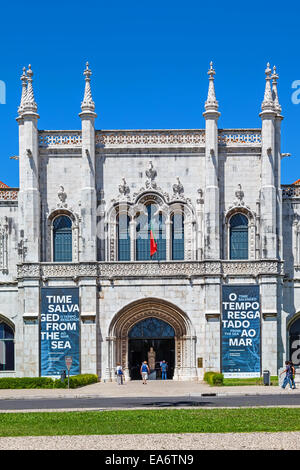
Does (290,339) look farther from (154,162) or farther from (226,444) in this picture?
(226,444)

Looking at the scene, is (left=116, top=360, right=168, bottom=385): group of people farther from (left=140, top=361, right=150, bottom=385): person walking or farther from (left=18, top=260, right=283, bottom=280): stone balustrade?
(left=18, top=260, right=283, bottom=280): stone balustrade

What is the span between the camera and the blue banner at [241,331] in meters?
53.1

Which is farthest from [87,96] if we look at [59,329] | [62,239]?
[59,329]

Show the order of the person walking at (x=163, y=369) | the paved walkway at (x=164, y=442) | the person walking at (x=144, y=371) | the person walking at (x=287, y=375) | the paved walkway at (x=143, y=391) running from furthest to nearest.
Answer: the person walking at (x=163, y=369) → the person walking at (x=144, y=371) → the person walking at (x=287, y=375) → the paved walkway at (x=143, y=391) → the paved walkway at (x=164, y=442)

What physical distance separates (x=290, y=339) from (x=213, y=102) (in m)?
15.5

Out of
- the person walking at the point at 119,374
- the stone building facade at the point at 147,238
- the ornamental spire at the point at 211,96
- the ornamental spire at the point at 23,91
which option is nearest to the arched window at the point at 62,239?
the stone building facade at the point at 147,238

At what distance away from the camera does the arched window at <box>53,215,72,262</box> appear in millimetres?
54469

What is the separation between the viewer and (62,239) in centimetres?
5459

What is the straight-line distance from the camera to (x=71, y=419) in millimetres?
28875

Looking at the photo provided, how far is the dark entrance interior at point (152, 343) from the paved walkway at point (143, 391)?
4945mm

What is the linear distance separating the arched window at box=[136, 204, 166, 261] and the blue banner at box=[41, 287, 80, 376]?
4690 millimetres

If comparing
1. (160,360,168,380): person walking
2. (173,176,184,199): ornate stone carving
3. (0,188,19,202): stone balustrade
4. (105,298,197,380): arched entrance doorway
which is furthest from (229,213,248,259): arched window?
(0,188,19,202): stone balustrade

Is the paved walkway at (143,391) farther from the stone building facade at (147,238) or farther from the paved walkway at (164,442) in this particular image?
the paved walkway at (164,442)

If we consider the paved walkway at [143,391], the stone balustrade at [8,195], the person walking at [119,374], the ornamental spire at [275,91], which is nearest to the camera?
the paved walkway at [143,391]
